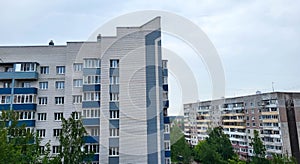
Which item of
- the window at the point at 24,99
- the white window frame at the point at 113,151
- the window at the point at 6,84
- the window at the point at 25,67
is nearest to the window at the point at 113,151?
the white window frame at the point at 113,151

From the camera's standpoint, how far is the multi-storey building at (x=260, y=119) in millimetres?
17438

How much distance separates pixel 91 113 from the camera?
33.0ft

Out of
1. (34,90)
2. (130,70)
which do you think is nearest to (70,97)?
(34,90)

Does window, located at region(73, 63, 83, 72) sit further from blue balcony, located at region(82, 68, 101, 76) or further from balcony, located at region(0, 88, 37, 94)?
balcony, located at region(0, 88, 37, 94)

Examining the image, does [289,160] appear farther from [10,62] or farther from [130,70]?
[10,62]

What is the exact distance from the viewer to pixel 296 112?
17734 mm

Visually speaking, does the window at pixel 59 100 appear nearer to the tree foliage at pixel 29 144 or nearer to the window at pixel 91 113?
the window at pixel 91 113

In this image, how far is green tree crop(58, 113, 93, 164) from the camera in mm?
7237

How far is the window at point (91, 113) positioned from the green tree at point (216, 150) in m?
9.23

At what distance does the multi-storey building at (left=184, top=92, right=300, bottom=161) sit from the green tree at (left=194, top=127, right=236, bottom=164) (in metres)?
2.71

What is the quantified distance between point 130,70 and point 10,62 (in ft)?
19.1

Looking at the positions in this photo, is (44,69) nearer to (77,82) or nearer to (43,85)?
(43,85)

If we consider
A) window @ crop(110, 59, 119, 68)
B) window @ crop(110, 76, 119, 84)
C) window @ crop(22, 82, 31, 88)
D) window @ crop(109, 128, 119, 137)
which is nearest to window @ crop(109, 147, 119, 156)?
window @ crop(109, 128, 119, 137)

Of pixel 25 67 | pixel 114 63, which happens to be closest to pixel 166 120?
pixel 114 63
